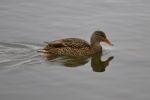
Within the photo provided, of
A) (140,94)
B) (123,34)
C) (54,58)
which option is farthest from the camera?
(123,34)

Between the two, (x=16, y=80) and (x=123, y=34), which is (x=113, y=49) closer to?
(x=123, y=34)

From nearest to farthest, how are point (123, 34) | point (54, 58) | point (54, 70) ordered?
point (54, 70)
point (54, 58)
point (123, 34)

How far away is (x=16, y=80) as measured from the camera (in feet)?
36.9

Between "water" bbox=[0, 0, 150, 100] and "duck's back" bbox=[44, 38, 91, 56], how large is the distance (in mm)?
410

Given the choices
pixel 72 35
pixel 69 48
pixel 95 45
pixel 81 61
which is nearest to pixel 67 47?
pixel 69 48

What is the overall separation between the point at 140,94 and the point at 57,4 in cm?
651

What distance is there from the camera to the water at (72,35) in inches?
429

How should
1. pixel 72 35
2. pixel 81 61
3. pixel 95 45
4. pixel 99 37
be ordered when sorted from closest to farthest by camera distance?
pixel 81 61, pixel 99 37, pixel 95 45, pixel 72 35

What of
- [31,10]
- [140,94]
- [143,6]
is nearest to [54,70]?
[140,94]

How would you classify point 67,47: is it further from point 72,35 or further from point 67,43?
point 72,35

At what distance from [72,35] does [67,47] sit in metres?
A: 1.28

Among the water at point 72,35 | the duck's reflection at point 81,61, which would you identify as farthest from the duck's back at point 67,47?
the water at point 72,35

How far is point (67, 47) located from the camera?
13.3 m

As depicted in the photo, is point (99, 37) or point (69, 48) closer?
point (69, 48)
